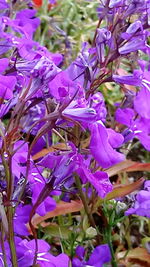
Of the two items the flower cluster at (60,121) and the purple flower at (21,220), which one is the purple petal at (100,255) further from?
the purple flower at (21,220)

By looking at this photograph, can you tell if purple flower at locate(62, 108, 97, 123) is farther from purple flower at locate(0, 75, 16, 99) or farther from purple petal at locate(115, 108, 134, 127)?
purple petal at locate(115, 108, 134, 127)

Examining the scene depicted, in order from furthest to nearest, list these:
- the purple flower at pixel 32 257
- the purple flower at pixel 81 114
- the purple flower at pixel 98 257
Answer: the purple flower at pixel 98 257
the purple flower at pixel 32 257
the purple flower at pixel 81 114

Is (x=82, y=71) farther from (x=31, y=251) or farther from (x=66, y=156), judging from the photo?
(x=31, y=251)

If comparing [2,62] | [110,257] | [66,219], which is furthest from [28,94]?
[66,219]

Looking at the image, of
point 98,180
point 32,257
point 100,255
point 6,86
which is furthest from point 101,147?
point 100,255

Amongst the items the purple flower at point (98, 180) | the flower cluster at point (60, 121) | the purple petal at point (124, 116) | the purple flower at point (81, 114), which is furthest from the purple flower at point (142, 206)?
the purple flower at point (81, 114)

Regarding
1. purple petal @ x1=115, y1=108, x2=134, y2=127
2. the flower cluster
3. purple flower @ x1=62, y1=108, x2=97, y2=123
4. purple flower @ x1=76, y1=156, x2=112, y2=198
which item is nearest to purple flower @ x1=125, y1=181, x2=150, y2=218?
the flower cluster

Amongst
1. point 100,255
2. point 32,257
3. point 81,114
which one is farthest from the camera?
point 100,255

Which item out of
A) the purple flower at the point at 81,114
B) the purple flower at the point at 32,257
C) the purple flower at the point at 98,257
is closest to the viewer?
the purple flower at the point at 81,114

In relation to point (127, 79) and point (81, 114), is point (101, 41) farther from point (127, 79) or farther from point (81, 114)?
point (81, 114)
